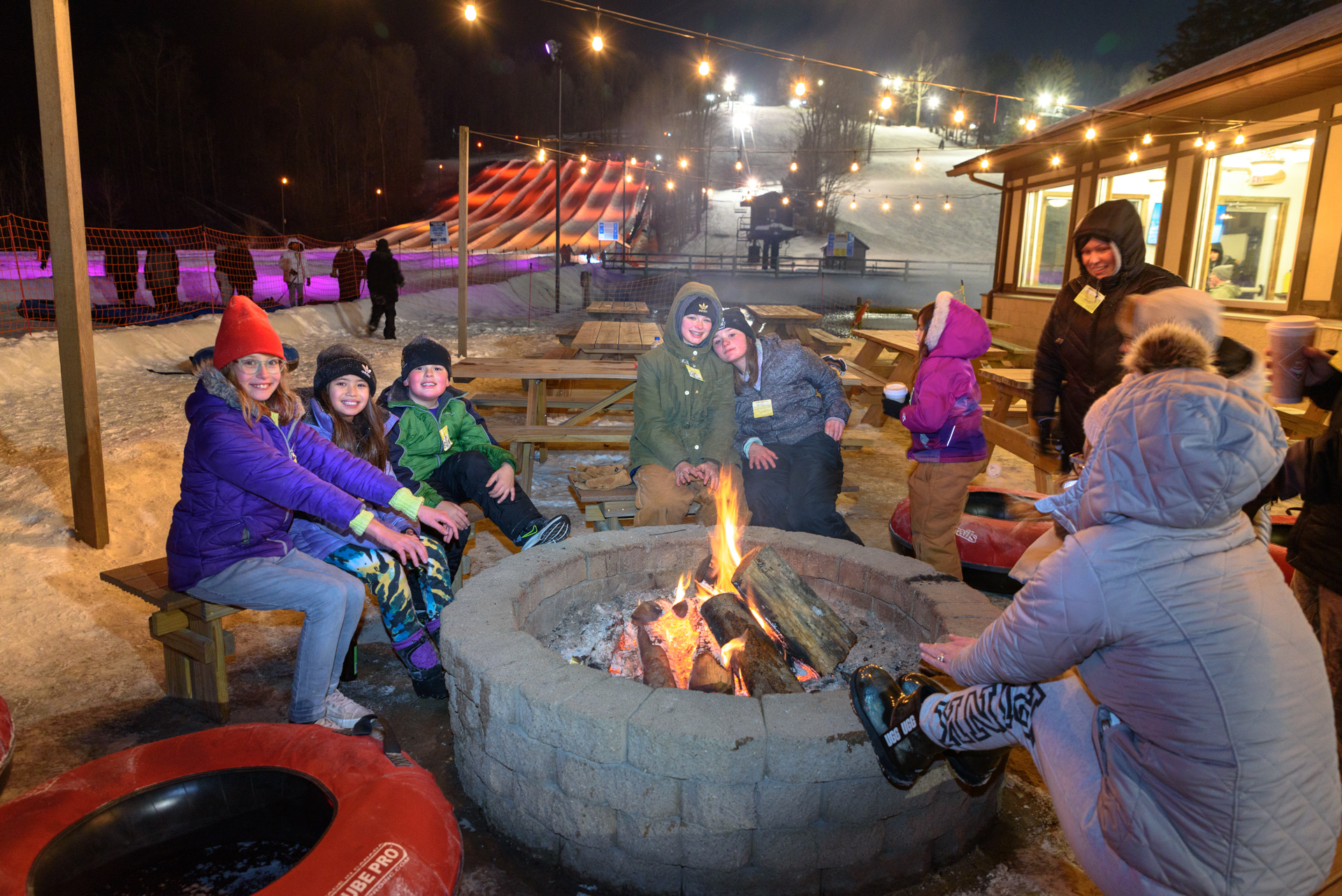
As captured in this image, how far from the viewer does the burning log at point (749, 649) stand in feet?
9.12

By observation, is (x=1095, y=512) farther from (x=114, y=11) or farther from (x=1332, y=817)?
(x=114, y=11)

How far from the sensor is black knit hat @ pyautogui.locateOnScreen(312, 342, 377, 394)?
3.47 metres

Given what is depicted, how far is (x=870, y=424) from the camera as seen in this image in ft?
28.9

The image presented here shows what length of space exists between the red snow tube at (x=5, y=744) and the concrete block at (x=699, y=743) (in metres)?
1.74

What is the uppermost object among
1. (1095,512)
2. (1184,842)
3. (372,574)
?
(1095,512)

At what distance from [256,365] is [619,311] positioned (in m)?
13.2

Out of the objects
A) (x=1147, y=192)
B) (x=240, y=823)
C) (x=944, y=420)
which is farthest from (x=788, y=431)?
(x=1147, y=192)

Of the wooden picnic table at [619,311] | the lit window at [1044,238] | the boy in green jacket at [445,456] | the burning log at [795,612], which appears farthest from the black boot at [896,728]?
the lit window at [1044,238]

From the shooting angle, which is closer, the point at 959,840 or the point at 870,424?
the point at 959,840

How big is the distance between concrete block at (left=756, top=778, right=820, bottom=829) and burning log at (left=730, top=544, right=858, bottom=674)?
825 mm

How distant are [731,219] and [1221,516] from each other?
49784 mm

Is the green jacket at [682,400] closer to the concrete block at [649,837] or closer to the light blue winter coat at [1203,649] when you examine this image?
the concrete block at [649,837]

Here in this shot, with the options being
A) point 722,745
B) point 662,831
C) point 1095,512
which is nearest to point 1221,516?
point 1095,512

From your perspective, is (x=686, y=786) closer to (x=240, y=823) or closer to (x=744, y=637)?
(x=744, y=637)
